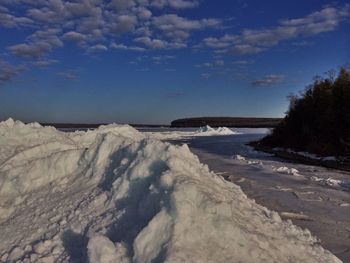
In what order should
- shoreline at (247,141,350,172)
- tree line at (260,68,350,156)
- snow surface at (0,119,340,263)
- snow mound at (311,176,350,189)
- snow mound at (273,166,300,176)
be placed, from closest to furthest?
snow surface at (0,119,340,263) → snow mound at (311,176,350,189) → snow mound at (273,166,300,176) → shoreline at (247,141,350,172) → tree line at (260,68,350,156)

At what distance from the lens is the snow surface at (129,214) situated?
4551mm

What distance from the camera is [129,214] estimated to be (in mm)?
5336

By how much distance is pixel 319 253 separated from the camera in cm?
543

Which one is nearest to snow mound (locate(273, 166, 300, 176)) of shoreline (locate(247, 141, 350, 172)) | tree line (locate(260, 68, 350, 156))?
shoreline (locate(247, 141, 350, 172))

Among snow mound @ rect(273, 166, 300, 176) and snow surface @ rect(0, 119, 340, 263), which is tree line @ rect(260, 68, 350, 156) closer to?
snow mound @ rect(273, 166, 300, 176)

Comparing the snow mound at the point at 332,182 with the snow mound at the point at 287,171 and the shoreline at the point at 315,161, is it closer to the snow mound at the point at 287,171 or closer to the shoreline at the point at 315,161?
the snow mound at the point at 287,171

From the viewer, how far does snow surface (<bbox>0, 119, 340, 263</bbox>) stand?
455cm

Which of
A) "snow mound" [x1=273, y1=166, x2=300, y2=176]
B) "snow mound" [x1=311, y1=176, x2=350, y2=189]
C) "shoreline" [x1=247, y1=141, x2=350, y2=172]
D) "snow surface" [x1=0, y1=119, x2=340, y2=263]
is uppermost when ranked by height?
"snow surface" [x1=0, y1=119, x2=340, y2=263]

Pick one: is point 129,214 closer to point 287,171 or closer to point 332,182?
point 332,182

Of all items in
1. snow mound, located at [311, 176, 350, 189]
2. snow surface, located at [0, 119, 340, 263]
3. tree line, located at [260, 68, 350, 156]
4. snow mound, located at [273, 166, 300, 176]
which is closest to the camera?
snow surface, located at [0, 119, 340, 263]

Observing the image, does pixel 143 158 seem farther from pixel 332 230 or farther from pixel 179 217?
pixel 332 230

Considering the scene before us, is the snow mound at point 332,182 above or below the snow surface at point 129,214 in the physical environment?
below

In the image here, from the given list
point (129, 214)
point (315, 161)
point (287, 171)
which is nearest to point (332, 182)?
point (287, 171)

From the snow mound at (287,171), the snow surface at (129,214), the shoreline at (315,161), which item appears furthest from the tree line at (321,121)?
the snow surface at (129,214)
